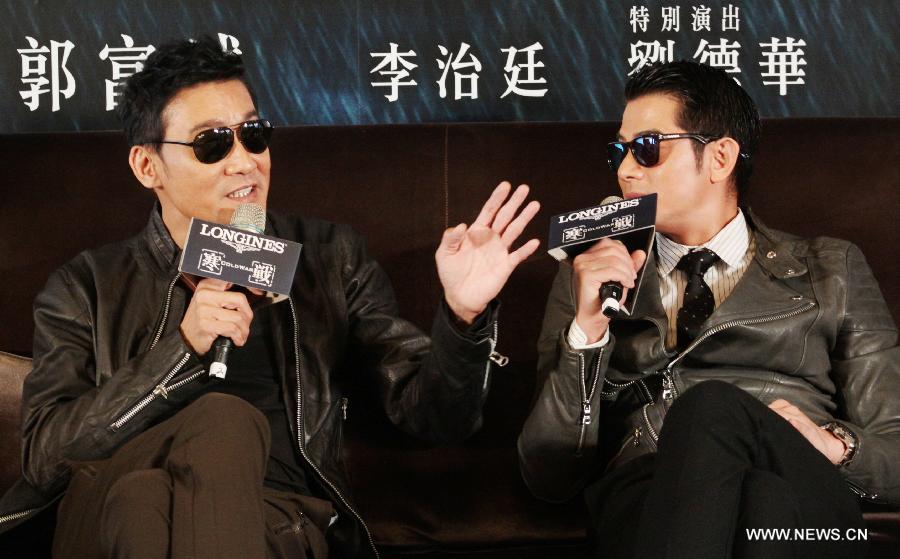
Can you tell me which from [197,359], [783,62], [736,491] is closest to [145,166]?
[197,359]

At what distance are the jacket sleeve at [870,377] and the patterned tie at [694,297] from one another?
29 centimetres

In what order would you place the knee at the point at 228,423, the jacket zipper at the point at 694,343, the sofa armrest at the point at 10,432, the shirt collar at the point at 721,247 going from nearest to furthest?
the knee at the point at 228,423 < the jacket zipper at the point at 694,343 < the shirt collar at the point at 721,247 < the sofa armrest at the point at 10,432

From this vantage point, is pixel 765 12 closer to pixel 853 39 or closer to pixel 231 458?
pixel 853 39

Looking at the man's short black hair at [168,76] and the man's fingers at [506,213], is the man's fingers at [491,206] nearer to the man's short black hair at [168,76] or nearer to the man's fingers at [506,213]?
the man's fingers at [506,213]

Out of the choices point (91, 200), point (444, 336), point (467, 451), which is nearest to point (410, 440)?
point (467, 451)

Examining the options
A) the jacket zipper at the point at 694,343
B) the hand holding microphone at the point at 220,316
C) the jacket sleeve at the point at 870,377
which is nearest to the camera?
the hand holding microphone at the point at 220,316

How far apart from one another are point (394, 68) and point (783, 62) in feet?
3.49

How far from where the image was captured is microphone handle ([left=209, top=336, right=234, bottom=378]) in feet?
6.40

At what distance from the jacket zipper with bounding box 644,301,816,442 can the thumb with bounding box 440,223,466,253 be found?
551mm

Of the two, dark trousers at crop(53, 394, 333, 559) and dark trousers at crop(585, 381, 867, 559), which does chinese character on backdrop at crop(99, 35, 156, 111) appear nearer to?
dark trousers at crop(53, 394, 333, 559)

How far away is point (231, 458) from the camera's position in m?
1.92

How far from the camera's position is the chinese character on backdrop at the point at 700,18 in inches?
128

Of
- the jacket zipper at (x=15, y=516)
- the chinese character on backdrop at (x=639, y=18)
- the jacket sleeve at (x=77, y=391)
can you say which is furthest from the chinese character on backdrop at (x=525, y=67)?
the jacket zipper at (x=15, y=516)

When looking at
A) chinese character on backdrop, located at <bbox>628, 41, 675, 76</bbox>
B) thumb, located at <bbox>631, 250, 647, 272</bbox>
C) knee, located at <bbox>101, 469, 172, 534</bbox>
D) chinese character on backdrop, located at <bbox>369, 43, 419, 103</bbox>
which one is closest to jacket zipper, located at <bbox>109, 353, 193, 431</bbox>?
knee, located at <bbox>101, 469, 172, 534</bbox>
